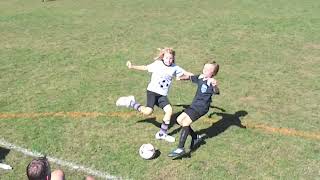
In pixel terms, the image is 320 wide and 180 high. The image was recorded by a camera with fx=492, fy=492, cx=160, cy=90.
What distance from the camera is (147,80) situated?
1390 cm

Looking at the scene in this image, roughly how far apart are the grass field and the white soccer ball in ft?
0.40

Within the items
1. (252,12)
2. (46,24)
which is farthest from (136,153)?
(252,12)

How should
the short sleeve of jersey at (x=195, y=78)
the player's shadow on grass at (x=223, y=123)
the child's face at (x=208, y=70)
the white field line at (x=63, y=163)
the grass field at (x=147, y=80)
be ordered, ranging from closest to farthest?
the white field line at (x=63, y=163)
the grass field at (x=147, y=80)
the child's face at (x=208, y=70)
the short sleeve of jersey at (x=195, y=78)
the player's shadow on grass at (x=223, y=123)

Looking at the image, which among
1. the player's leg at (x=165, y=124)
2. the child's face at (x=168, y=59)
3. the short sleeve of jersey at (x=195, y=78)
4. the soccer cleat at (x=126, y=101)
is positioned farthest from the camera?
the soccer cleat at (x=126, y=101)

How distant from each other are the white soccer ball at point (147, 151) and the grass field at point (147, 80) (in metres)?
0.12

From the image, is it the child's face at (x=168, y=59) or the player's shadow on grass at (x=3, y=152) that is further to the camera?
→ the child's face at (x=168, y=59)

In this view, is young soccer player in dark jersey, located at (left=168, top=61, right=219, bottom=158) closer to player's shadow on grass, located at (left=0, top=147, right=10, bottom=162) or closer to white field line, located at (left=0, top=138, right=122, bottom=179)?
white field line, located at (left=0, top=138, right=122, bottom=179)

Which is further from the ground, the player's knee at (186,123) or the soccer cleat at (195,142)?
the player's knee at (186,123)

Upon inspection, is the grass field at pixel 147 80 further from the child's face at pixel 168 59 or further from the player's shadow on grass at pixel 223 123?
the child's face at pixel 168 59

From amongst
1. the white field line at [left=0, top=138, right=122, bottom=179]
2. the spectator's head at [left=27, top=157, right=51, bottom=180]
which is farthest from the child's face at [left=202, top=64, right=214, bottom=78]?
the spectator's head at [left=27, top=157, right=51, bottom=180]

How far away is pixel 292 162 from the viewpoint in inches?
379

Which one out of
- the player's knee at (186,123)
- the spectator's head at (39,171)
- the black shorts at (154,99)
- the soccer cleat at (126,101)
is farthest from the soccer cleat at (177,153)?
the spectator's head at (39,171)

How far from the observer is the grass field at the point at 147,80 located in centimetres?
963

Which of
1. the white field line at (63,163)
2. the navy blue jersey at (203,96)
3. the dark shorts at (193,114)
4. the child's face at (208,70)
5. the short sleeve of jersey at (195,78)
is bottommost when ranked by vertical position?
the white field line at (63,163)
